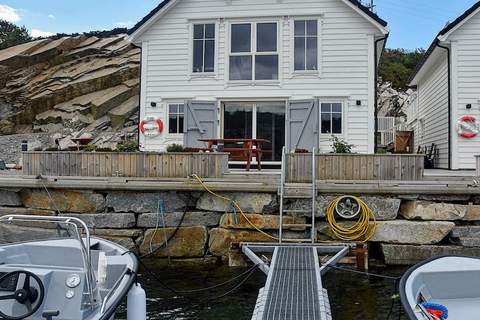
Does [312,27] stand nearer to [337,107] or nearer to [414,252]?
[337,107]

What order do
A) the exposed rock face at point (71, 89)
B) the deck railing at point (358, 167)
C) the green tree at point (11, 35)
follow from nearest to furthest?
the deck railing at point (358, 167)
the exposed rock face at point (71, 89)
the green tree at point (11, 35)

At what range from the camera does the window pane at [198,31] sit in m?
14.9

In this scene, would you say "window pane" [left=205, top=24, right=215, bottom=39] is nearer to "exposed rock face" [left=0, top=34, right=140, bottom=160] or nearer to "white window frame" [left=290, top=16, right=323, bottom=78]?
"white window frame" [left=290, top=16, right=323, bottom=78]

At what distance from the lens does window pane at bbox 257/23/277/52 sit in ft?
47.8

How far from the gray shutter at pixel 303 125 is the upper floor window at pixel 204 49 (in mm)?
2791

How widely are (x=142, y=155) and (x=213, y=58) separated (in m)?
5.51

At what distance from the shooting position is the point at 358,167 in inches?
384

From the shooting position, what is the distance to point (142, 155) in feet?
33.6

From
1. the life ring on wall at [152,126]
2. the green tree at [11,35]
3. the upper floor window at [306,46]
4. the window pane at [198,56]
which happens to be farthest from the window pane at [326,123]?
the green tree at [11,35]

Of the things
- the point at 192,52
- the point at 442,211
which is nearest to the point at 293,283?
the point at 442,211

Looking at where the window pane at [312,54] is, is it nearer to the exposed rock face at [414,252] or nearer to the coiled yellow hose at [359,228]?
the coiled yellow hose at [359,228]

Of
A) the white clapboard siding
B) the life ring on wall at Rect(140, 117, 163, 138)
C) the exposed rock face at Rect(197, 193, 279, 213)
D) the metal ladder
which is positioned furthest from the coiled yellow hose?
the white clapboard siding

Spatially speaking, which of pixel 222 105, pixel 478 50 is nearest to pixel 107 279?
pixel 222 105

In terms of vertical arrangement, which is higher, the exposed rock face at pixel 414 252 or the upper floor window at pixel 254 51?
the upper floor window at pixel 254 51
